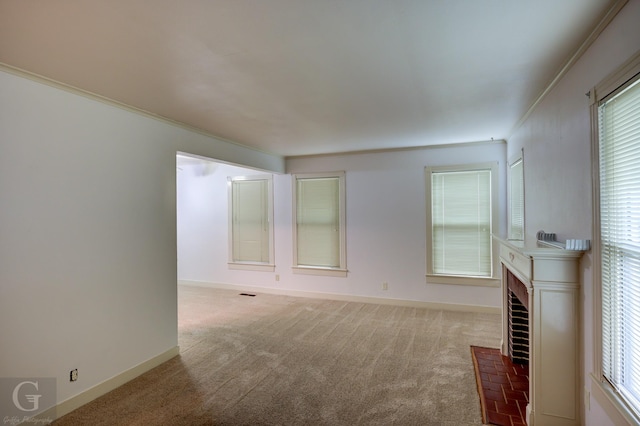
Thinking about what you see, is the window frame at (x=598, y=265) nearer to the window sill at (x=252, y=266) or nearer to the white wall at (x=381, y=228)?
the white wall at (x=381, y=228)

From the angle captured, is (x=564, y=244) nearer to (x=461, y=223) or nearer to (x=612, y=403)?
(x=612, y=403)

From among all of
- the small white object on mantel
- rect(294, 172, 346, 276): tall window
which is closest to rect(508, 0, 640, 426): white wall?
the small white object on mantel

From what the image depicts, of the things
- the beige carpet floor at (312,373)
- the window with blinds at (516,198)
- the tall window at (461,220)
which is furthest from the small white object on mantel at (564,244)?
the tall window at (461,220)

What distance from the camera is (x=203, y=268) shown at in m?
6.63

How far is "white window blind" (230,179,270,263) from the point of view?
6168mm

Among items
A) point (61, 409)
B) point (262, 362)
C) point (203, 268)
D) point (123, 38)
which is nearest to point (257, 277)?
point (203, 268)

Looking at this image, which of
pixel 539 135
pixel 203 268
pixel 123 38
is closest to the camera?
pixel 123 38

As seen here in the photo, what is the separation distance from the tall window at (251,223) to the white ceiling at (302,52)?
3.00 m

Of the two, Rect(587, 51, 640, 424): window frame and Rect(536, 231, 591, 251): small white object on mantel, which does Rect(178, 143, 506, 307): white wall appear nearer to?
Rect(536, 231, 591, 251): small white object on mantel

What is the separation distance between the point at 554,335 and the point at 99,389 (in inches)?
138

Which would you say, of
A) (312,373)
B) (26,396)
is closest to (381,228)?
(312,373)

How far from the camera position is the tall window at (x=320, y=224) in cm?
561

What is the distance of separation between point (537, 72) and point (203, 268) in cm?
628

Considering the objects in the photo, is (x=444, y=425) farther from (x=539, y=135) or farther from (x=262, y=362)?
(x=539, y=135)
